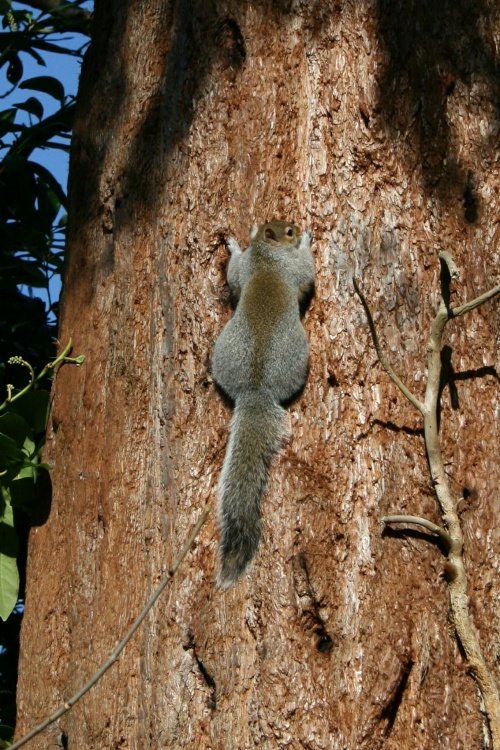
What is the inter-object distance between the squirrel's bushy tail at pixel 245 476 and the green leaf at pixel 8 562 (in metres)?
0.91

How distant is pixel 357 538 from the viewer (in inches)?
93.4

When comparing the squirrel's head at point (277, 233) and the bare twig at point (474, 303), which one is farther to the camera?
the squirrel's head at point (277, 233)

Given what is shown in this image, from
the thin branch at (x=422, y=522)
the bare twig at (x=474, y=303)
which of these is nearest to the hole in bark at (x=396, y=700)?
the thin branch at (x=422, y=522)

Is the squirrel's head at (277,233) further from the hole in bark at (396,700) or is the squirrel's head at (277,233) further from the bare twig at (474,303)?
the hole in bark at (396,700)

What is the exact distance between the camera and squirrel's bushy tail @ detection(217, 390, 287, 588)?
2.41 m

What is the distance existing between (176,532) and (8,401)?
99 cm

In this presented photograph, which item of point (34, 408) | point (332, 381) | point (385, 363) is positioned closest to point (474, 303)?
point (385, 363)

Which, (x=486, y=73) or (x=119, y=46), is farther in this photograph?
(x=119, y=46)

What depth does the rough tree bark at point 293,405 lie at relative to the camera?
2295 millimetres

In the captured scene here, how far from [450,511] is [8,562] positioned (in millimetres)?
1505

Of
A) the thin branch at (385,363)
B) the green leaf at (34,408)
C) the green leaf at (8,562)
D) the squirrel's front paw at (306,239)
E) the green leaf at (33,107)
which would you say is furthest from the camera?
the green leaf at (33,107)

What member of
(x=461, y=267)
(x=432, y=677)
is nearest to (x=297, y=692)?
(x=432, y=677)

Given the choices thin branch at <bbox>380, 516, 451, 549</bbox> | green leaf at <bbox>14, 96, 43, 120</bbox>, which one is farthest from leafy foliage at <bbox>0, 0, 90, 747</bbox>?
thin branch at <bbox>380, 516, 451, 549</bbox>

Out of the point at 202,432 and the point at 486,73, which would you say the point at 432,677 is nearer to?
the point at 202,432
